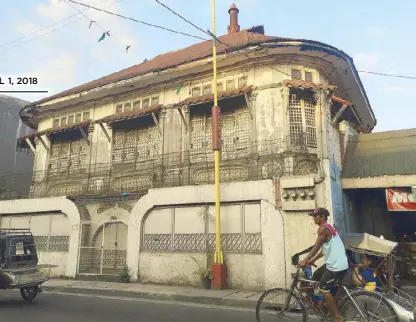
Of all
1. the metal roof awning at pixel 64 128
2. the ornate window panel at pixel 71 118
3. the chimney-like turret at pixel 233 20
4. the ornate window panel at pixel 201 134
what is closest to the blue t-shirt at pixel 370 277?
the ornate window panel at pixel 201 134

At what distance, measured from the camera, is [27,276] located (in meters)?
8.85

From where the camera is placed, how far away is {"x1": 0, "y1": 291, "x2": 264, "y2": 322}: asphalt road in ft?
23.7

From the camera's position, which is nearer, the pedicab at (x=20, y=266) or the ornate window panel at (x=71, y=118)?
the pedicab at (x=20, y=266)

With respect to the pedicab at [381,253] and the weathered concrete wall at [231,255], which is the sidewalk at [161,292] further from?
the pedicab at [381,253]

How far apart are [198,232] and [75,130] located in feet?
29.0

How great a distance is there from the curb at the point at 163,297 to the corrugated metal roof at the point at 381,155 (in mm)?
7079

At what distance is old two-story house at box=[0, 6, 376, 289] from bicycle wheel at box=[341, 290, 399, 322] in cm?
541

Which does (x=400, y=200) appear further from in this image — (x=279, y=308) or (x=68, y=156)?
(x=68, y=156)

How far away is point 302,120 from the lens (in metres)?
12.6

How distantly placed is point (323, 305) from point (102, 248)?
10.6 metres

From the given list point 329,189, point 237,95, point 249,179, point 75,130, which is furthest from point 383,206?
point 75,130

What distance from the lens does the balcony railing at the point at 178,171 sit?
39.8ft

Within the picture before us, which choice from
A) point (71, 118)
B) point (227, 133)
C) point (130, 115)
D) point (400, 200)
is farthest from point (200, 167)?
point (71, 118)

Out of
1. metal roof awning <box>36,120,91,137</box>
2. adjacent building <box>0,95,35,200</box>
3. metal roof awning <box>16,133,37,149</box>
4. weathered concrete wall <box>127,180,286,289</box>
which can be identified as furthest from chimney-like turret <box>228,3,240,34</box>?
adjacent building <box>0,95,35,200</box>
